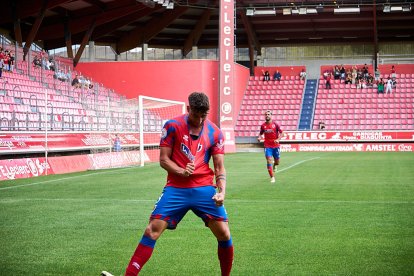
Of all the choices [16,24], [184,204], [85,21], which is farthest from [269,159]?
[85,21]

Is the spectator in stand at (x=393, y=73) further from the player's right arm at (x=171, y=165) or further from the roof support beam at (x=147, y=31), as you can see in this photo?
the player's right arm at (x=171, y=165)

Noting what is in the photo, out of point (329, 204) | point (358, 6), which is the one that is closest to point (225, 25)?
point (358, 6)

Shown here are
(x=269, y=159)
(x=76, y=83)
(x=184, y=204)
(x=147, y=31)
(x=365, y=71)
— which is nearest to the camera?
(x=184, y=204)

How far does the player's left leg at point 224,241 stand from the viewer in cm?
680

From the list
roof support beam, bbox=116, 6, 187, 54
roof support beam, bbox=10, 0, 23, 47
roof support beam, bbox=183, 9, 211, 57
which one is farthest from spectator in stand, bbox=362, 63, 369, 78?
roof support beam, bbox=10, 0, 23, 47

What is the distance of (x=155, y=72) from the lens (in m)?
50.7

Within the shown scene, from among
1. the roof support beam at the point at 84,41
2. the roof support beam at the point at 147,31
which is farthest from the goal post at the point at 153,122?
the roof support beam at the point at 147,31

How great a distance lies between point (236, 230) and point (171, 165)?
4.39 meters

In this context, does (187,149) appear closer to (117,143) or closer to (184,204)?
(184,204)

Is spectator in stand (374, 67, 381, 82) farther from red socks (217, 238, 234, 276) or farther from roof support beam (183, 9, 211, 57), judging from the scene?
red socks (217, 238, 234, 276)

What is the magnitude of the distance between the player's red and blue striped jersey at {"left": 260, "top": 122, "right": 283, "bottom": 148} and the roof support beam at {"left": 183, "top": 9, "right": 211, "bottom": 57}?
120 ft

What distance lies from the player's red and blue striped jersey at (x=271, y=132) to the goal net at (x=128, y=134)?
9611 mm

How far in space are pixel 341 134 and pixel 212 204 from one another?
4516cm

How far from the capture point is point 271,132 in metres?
20.7
